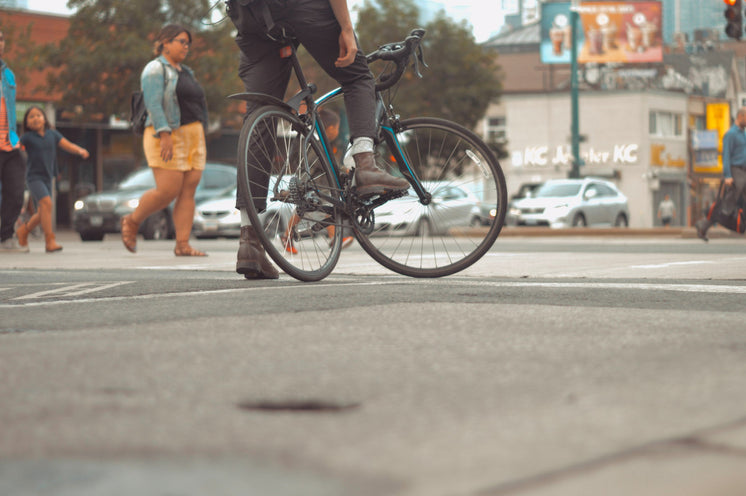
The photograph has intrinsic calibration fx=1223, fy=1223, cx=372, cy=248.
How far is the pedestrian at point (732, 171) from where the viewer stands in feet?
48.2

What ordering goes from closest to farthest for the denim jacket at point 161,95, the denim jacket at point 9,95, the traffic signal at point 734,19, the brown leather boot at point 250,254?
the brown leather boot at point 250,254 → the denim jacket at point 161,95 → the denim jacket at point 9,95 → the traffic signal at point 734,19

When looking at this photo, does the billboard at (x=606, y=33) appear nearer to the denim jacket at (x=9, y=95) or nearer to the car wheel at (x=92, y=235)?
the car wheel at (x=92, y=235)

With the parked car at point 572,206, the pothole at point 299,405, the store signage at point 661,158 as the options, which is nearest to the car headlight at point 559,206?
the parked car at point 572,206

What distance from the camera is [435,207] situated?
5809 mm

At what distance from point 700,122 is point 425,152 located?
6443 centimetres

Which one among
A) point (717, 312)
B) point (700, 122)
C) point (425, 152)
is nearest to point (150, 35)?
point (425, 152)

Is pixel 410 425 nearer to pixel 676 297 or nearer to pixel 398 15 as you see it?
pixel 676 297

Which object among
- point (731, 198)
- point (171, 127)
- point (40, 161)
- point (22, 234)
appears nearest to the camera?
point (171, 127)

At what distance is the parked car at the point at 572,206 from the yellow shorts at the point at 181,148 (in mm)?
19041

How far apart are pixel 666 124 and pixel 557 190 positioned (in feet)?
114

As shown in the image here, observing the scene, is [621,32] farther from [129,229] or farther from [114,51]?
[129,229]

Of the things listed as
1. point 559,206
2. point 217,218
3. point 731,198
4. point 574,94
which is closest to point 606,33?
point 574,94

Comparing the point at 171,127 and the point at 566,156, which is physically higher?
the point at 566,156

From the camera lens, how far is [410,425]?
2.13 metres
